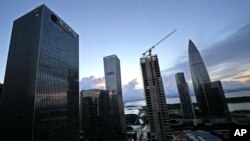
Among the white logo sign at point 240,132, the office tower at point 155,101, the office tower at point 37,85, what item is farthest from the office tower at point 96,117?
the white logo sign at point 240,132

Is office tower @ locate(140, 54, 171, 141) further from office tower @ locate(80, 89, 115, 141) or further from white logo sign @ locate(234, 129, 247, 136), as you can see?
white logo sign @ locate(234, 129, 247, 136)

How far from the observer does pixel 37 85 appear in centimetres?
7819

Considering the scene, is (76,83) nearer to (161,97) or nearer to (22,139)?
(22,139)

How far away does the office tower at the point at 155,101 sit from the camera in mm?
118812

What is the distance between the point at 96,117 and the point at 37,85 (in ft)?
285

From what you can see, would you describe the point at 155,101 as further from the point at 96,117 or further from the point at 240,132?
the point at 240,132

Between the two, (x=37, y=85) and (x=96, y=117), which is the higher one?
(x=37, y=85)

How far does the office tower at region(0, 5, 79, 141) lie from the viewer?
76.4 meters

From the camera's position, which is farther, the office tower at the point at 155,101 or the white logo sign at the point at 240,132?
the office tower at the point at 155,101

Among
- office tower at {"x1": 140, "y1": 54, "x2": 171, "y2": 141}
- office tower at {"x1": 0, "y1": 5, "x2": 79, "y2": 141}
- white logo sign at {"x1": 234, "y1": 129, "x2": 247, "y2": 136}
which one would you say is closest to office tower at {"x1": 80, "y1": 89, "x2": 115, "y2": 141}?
office tower at {"x1": 0, "y1": 5, "x2": 79, "y2": 141}

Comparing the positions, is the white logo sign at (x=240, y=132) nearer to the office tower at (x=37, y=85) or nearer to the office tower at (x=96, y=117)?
the office tower at (x=37, y=85)

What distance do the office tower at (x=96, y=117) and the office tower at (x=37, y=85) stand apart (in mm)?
33262

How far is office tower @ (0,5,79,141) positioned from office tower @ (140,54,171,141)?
197 ft

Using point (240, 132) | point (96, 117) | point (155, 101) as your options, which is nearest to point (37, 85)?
point (240, 132)
